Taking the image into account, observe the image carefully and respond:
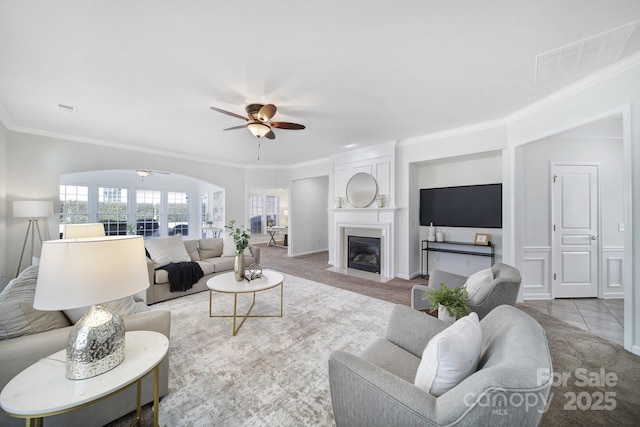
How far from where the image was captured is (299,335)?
8.31 ft

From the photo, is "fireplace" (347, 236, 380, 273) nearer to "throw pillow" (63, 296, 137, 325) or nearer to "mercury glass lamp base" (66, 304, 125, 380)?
"throw pillow" (63, 296, 137, 325)

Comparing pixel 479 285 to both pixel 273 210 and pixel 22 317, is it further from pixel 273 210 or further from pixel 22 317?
pixel 273 210

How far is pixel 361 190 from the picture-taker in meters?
5.16

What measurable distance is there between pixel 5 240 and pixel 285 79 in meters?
5.01

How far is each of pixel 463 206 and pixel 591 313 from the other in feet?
6.88

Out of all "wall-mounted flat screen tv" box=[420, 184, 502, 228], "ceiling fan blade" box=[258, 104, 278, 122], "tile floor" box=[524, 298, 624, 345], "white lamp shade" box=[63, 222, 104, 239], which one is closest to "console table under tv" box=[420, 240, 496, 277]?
"wall-mounted flat screen tv" box=[420, 184, 502, 228]

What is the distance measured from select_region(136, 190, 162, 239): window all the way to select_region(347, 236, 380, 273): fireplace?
270 inches

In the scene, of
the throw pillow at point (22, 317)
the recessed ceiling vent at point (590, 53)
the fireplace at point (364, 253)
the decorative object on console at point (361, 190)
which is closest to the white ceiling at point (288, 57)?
the recessed ceiling vent at point (590, 53)

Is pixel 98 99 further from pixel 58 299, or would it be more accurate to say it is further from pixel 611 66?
pixel 611 66

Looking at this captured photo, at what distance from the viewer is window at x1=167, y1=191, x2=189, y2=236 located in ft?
27.8

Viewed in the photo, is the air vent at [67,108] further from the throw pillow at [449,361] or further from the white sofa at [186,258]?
the throw pillow at [449,361]

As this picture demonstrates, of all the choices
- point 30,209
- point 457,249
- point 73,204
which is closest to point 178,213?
point 73,204

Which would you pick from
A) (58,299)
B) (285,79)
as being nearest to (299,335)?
(58,299)

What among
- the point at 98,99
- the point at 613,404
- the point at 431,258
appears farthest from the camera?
the point at 431,258
